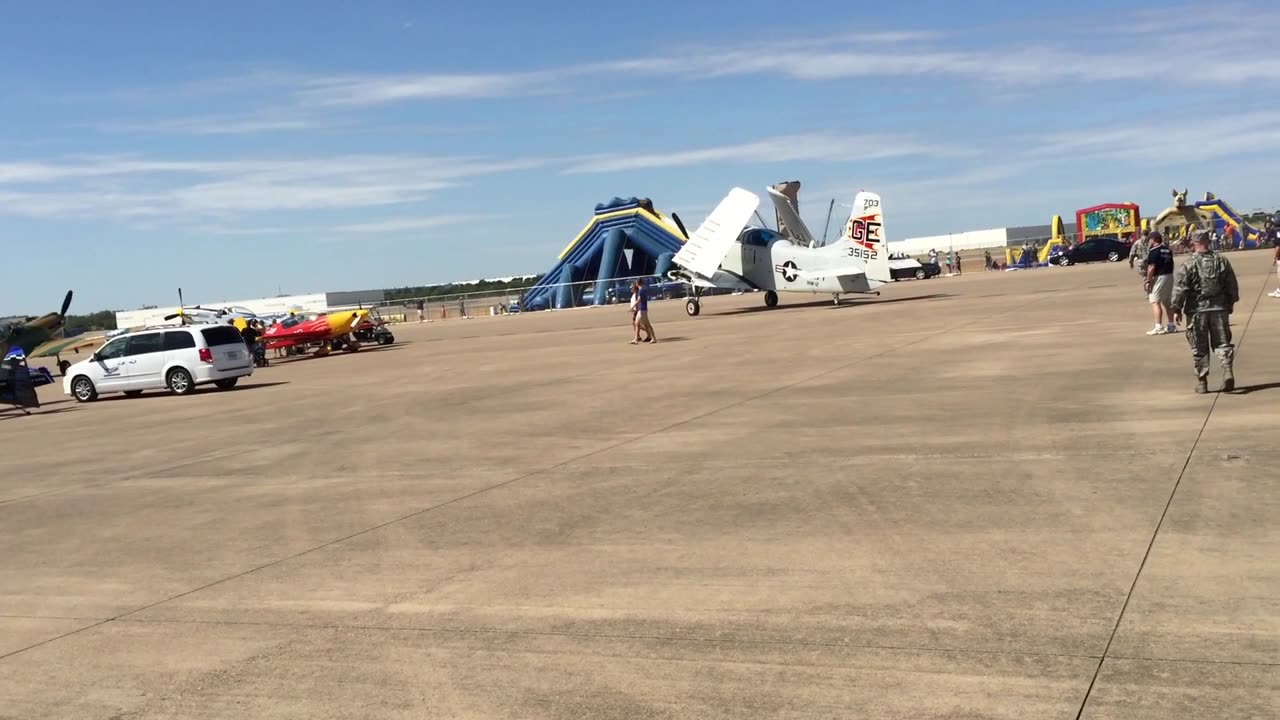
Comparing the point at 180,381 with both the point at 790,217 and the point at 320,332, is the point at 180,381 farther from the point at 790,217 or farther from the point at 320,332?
the point at 790,217

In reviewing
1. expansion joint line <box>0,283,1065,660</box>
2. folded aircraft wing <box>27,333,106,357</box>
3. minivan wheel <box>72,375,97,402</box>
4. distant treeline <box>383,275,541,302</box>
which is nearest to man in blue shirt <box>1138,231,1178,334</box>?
expansion joint line <box>0,283,1065,660</box>

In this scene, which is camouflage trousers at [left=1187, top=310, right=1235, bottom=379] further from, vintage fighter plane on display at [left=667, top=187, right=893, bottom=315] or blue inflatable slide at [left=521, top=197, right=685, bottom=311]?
blue inflatable slide at [left=521, top=197, right=685, bottom=311]

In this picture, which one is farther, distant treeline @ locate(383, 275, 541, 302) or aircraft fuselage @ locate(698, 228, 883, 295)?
distant treeline @ locate(383, 275, 541, 302)

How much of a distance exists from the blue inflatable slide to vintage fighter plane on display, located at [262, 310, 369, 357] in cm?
3074

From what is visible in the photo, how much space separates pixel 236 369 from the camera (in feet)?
81.1

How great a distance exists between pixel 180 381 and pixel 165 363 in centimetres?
55

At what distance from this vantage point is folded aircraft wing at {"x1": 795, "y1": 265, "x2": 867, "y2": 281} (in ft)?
117

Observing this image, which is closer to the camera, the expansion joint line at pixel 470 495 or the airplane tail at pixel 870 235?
the expansion joint line at pixel 470 495

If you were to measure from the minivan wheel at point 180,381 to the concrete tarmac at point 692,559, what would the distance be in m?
8.72

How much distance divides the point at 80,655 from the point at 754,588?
12.4 feet

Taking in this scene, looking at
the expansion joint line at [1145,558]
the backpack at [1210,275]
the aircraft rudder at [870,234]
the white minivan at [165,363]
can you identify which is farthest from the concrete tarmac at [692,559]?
the aircraft rudder at [870,234]

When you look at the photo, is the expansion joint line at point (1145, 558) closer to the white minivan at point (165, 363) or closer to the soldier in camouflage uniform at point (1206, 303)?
the soldier in camouflage uniform at point (1206, 303)

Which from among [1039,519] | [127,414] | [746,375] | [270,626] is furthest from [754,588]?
[127,414]

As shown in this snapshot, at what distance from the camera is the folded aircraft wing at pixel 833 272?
35.8m
